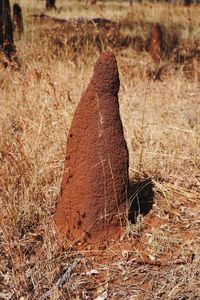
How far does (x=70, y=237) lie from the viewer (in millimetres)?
2828

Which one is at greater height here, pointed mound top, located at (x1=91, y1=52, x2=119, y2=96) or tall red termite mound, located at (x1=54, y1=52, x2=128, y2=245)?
pointed mound top, located at (x1=91, y1=52, x2=119, y2=96)

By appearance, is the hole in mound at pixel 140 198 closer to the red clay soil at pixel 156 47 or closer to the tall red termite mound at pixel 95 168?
the tall red termite mound at pixel 95 168

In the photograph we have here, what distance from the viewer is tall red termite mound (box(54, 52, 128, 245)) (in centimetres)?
276

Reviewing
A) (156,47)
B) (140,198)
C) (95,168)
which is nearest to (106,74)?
(95,168)

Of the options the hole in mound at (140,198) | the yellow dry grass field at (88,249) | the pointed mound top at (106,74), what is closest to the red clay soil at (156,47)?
the yellow dry grass field at (88,249)

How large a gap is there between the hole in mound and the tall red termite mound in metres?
0.23

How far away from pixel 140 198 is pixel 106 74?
1031 millimetres

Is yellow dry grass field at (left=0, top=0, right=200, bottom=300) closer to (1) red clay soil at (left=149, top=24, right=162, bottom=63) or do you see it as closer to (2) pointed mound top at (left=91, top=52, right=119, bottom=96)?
(2) pointed mound top at (left=91, top=52, right=119, bottom=96)

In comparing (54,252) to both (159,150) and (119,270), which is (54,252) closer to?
(119,270)

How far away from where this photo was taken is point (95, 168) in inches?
109

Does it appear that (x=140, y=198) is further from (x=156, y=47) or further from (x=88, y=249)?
(x=156, y=47)

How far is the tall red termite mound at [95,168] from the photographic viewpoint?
2756 millimetres

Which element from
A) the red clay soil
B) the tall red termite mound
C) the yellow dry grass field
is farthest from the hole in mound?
the red clay soil

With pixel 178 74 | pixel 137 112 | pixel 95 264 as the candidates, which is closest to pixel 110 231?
pixel 95 264
